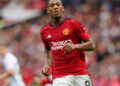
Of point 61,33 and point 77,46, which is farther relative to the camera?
point 61,33

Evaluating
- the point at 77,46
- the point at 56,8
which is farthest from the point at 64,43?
the point at 56,8

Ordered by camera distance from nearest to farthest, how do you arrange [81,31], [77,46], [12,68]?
[77,46], [81,31], [12,68]

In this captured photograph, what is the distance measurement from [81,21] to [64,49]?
44.6 ft

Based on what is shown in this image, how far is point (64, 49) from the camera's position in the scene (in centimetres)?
801

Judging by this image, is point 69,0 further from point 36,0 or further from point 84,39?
point 84,39

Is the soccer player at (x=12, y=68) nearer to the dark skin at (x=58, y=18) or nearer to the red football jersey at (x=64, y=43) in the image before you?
the dark skin at (x=58, y=18)

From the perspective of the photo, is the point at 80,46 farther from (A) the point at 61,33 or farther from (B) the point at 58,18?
(B) the point at 58,18

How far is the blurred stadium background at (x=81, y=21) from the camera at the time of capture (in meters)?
17.7

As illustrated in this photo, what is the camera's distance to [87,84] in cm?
804

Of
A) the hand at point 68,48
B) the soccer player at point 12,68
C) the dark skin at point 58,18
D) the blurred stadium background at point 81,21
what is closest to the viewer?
the hand at point 68,48

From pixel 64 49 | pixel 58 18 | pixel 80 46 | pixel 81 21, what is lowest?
pixel 81 21

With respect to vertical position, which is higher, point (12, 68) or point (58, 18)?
point (58, 18)

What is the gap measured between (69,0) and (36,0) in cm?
157

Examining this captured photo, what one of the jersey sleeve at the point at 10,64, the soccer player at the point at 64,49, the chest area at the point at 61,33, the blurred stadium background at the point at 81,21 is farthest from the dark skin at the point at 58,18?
the blurred stadium background at the point at 81,21
